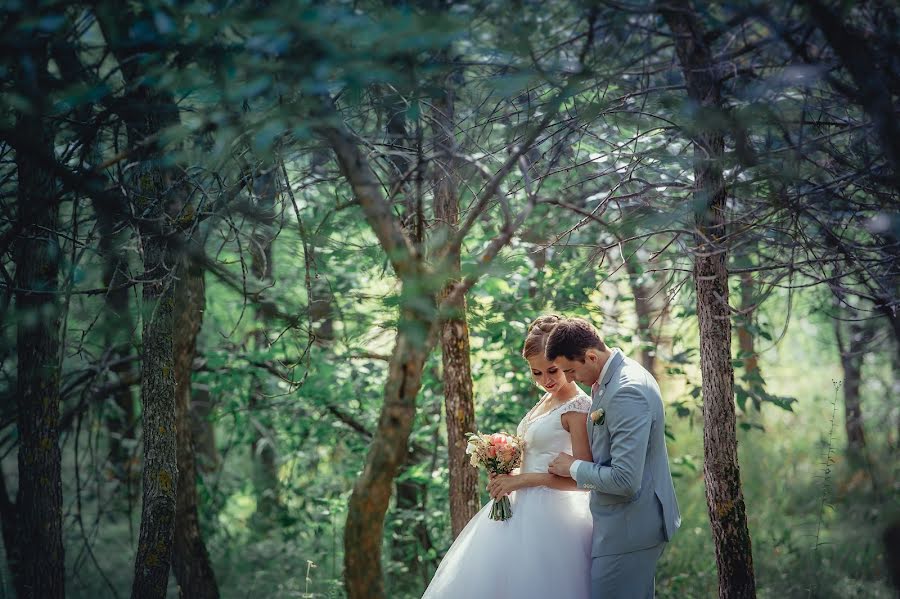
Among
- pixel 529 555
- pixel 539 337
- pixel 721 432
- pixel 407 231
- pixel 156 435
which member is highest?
pixel 407 231

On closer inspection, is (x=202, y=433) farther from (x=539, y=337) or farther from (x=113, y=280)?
(x=539, y=337)


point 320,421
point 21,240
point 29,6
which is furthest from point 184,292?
point 29,6

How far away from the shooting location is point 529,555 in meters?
3.99

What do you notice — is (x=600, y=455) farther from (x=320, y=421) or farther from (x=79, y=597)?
(x=79, y=597)

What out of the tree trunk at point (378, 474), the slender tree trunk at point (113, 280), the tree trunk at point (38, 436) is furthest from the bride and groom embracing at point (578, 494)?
the tree trunk at point (38, 436)

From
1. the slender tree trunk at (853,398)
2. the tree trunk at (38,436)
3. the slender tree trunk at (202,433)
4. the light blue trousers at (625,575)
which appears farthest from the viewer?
the slender tree trunk at (853,398)

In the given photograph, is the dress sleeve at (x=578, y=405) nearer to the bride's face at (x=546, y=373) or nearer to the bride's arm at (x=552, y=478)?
the bride's arm at (x=552, y=478)

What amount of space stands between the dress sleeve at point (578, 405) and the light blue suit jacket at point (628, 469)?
0.32 m

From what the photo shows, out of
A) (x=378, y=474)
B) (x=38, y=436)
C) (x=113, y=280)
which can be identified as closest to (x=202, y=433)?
(x=38, y=436)

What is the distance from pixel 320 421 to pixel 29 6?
467 cm

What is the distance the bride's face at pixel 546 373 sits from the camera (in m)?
4.16

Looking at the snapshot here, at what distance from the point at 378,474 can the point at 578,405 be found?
1.75 metres

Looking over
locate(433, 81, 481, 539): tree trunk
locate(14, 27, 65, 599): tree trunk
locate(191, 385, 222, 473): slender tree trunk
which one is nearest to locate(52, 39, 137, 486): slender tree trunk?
locate(14, 27, 65, 599): tree trunk

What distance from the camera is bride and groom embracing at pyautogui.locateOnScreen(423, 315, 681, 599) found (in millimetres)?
3643
